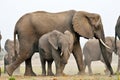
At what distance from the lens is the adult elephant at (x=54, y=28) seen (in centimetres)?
1995

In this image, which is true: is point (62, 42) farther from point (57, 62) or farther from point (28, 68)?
point (28, 68)

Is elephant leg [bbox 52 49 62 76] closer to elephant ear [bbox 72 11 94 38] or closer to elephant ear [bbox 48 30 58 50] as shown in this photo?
elephant ear [bbox 48 30 58 50]

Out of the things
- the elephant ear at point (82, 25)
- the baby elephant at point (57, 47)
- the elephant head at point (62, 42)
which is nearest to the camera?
the elephant head at point (62, 42)

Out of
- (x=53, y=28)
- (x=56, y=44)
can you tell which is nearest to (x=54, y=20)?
(x=53, y=28)

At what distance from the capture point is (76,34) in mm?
19984

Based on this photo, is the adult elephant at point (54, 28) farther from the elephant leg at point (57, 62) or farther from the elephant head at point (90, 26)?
the elephant leg at point (57, 62)

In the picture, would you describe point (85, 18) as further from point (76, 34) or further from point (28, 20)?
point (28, 20)

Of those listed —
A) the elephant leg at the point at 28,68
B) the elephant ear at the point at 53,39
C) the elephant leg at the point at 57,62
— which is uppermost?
the elephant ear at the point at 53,39

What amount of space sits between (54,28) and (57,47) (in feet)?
5.76

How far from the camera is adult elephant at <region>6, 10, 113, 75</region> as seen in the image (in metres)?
20.0

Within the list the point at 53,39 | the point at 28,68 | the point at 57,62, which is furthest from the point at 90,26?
the point at 28,68

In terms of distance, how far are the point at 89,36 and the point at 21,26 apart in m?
2.57

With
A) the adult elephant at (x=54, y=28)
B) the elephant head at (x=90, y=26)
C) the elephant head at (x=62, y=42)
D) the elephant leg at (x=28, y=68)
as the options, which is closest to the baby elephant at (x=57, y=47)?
the elephant head at (x=62, y=42)

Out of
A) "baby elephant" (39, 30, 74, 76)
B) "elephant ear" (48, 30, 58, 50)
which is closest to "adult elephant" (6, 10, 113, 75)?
"baby elephant" (39, 30, 74, 76)
